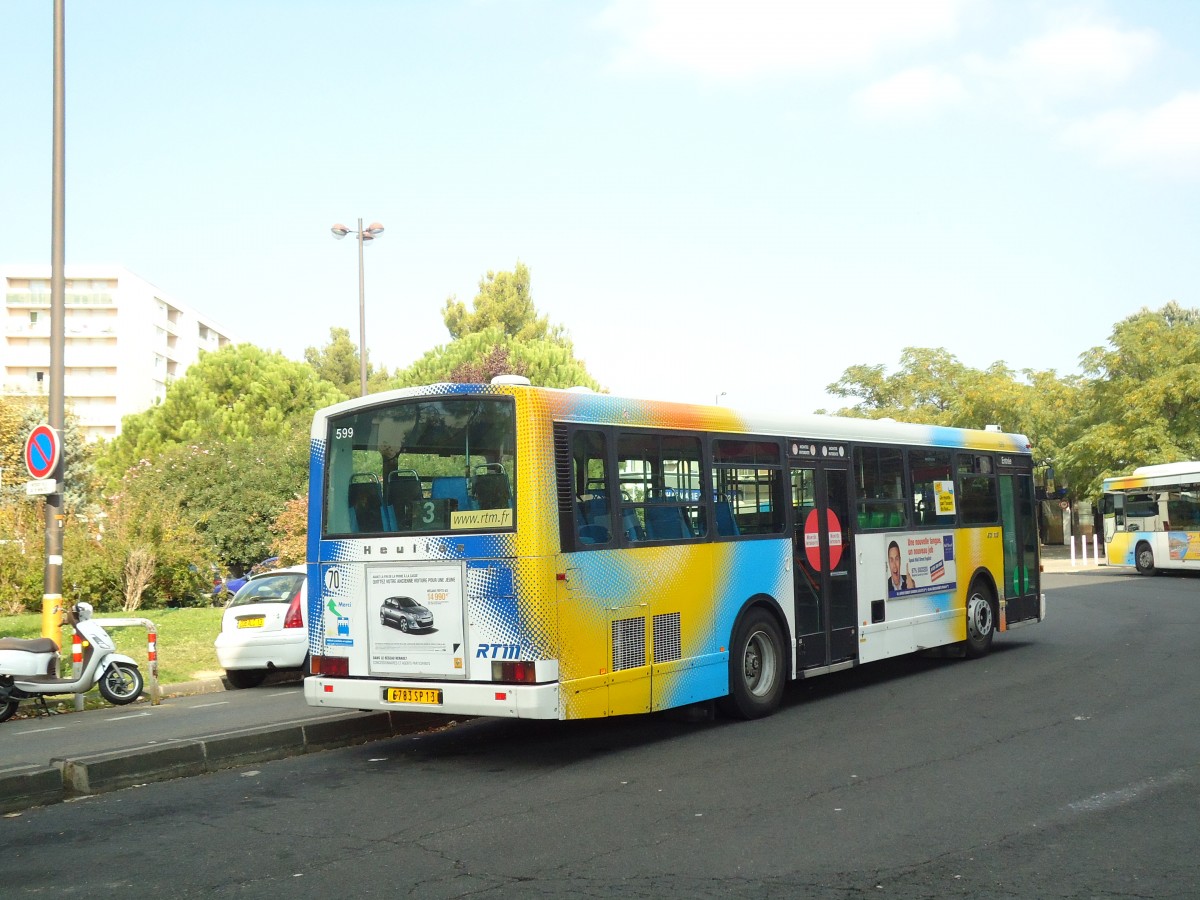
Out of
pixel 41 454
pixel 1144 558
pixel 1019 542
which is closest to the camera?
pixel 41 454

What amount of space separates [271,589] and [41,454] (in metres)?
3.12

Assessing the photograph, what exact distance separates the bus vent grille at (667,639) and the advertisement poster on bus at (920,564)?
396 centimetres

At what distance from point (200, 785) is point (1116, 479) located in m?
30.2

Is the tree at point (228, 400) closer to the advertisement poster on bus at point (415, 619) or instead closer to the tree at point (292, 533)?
the tree at point (292, 533)

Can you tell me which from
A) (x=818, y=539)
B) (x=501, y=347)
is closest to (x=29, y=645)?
(x=818, y=539)

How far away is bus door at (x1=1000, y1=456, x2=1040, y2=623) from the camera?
15945 mm

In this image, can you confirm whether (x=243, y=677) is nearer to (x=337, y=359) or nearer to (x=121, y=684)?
(x=121, y=684)

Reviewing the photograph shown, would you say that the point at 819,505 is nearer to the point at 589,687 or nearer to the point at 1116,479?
the point at 589,687

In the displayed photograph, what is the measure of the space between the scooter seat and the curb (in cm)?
465

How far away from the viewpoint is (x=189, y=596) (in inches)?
1109

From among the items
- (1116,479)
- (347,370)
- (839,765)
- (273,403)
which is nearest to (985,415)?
(1116,479)

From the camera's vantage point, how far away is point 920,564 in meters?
13.8

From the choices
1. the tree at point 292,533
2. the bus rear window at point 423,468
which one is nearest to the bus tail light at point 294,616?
the bus rear window at point 423,468

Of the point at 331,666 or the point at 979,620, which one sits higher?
the point at 331,666
